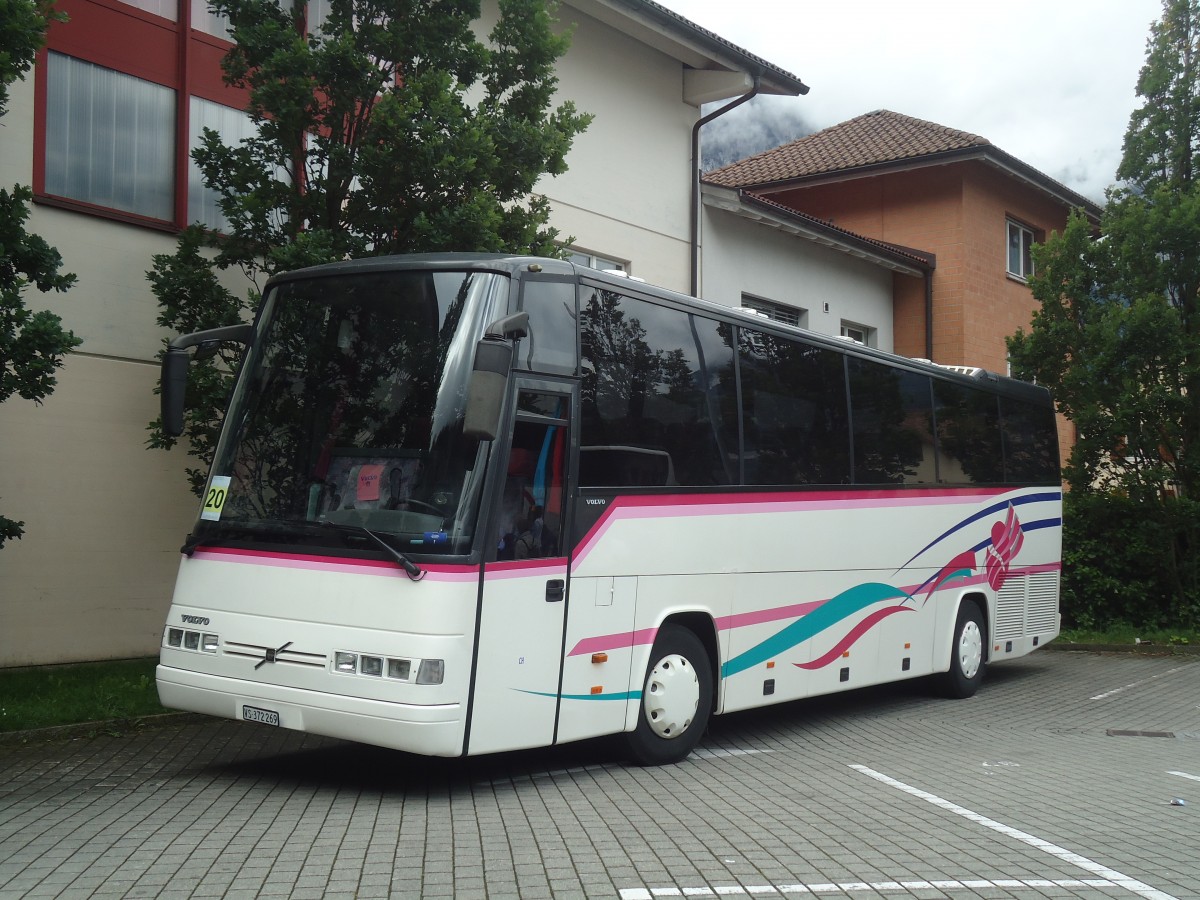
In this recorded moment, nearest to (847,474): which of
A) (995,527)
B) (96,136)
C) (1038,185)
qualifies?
(995,527)

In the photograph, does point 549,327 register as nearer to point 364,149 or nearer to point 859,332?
point 364,149

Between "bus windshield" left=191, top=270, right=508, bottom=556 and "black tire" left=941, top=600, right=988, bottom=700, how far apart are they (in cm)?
748

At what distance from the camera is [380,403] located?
25.9 feet

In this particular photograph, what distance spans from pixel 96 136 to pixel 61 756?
6413mm

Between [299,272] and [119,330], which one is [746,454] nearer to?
[299,272]

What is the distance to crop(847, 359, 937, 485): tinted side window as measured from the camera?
38.9 feet

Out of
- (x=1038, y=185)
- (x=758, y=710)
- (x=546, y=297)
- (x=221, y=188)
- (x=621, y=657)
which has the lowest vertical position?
(x=758, y=710)

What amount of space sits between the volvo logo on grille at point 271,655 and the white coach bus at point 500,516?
0.01 meters

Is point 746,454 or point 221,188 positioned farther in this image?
point 221,188

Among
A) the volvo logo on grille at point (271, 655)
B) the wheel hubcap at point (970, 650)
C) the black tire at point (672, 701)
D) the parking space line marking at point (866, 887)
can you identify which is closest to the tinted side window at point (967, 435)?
the wheel hubcap at point (970, 650)

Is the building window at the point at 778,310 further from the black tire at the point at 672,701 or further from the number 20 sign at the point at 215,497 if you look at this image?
the number 20 sign at the point at 215,497

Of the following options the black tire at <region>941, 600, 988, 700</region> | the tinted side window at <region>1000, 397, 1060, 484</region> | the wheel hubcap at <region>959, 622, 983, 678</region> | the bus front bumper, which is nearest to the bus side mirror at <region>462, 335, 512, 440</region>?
the bus front bumper

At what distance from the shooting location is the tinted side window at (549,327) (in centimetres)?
815

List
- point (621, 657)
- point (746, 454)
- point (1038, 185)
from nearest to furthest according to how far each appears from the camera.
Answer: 1. point (621, 657)
2. point (746, 454)
3. point (1038, 185)
